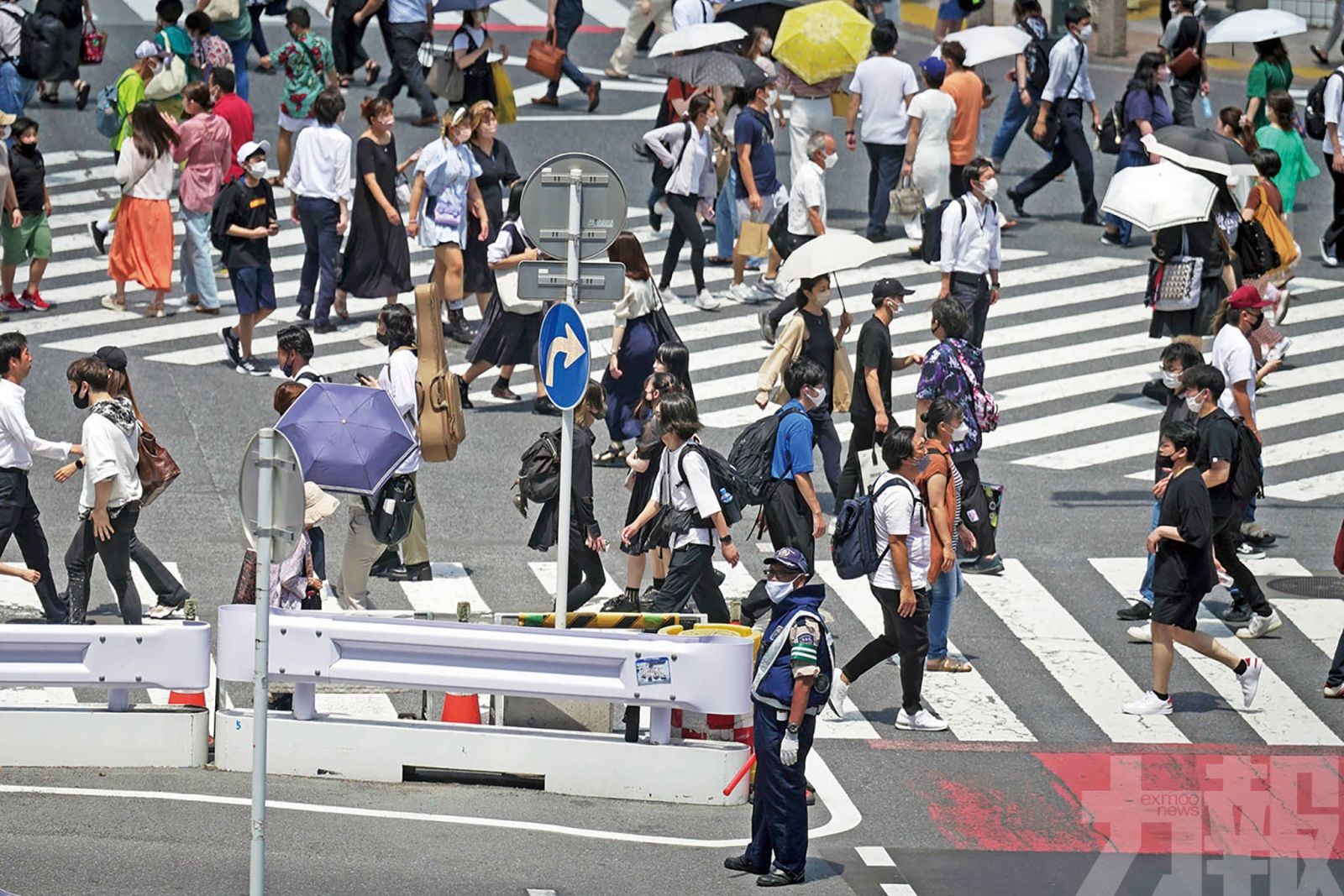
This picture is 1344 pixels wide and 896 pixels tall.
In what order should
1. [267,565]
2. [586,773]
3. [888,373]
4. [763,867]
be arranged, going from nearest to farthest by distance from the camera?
[267,565]
[763,867]
[586,773]
[888,373]

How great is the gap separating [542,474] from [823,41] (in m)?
10.0

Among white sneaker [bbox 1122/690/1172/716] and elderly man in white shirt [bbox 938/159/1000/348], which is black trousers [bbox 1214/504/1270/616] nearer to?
white sneaker [bbox 1122/690/1172/716]

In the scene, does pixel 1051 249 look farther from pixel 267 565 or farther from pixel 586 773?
pixel 267 565

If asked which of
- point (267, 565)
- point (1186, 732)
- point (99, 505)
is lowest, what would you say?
point (1186, 732)

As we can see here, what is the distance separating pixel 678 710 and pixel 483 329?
7186 millimetres

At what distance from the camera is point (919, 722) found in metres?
13.5

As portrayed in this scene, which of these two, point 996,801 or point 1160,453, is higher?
point 1160,453

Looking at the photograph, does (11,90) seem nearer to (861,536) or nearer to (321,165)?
(321,165)

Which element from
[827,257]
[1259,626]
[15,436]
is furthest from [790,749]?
[827,257]

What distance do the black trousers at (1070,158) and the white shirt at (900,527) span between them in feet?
40.0

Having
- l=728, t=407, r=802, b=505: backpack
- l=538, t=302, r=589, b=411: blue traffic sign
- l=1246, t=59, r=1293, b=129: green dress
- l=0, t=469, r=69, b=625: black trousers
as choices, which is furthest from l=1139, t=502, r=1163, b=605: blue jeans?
l=1246, t=59, r=1293, b=129: green dress

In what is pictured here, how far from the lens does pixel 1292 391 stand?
2108cm

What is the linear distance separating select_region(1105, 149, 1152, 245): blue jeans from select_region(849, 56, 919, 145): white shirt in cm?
234

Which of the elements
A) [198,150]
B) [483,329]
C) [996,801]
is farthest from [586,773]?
[198,150]
